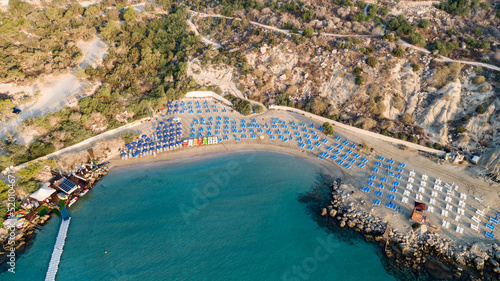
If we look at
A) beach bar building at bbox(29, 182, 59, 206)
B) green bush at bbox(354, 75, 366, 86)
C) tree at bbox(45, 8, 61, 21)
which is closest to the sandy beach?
beach bar building at bbox(29, 182, 59, 206)

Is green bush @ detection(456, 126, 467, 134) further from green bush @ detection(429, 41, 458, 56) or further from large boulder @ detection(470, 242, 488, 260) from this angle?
large boulder @ detection(470, 242, 488, 260)

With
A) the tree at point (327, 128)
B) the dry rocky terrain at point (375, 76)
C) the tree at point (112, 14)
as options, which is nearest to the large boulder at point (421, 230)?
the dry rocky terrain at point (375, 76)

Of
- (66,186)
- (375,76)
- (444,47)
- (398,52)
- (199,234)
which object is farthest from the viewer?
(398,52)

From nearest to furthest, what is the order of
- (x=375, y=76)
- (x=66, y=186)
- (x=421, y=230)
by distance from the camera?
(x=421, y=230) < (x=66, y=186) < (x=375, y=76)

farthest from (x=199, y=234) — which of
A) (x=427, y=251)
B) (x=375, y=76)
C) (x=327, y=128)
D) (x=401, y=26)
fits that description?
(x=401, y=26)

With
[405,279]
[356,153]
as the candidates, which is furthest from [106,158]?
[405,279]

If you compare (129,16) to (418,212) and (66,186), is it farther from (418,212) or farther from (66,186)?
(418,212)
